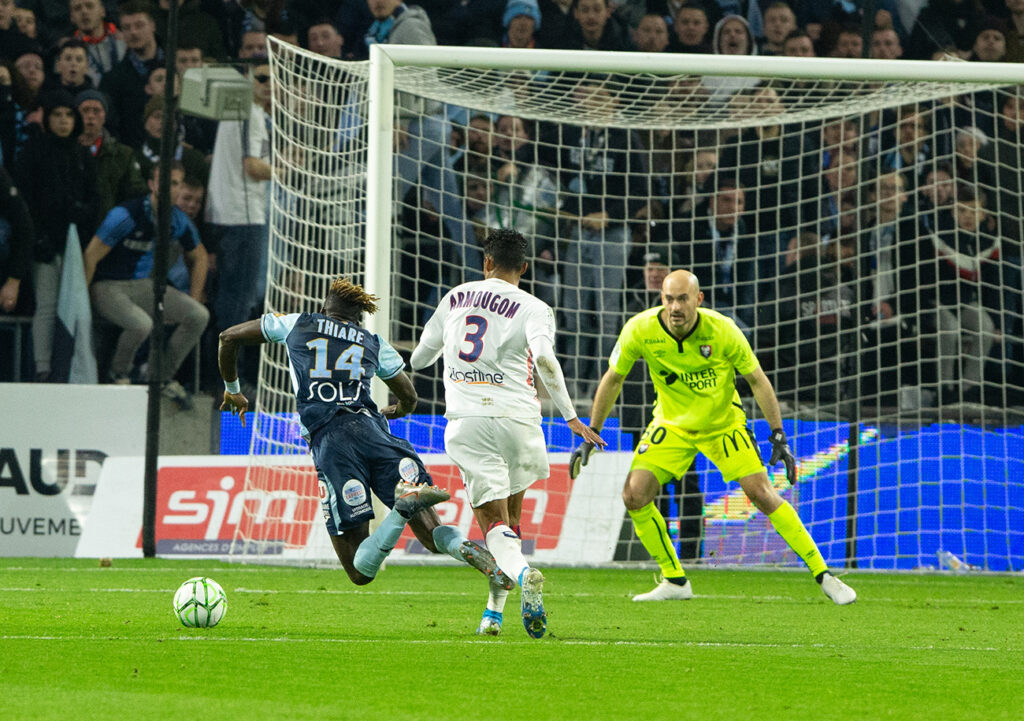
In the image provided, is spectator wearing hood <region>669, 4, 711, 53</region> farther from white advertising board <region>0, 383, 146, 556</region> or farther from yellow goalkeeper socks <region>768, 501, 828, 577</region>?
yellow goalkeeper socks <region>768, 501, 828, 577</region>

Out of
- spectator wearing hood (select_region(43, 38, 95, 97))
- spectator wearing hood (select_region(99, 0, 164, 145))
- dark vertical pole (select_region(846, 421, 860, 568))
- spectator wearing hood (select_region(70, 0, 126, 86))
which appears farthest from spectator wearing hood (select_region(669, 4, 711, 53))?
spectator wearing hood (select_region(43, 38, 95, 97))

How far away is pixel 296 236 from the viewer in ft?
39.3

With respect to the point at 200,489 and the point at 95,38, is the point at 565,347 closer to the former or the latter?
the point at 200,489

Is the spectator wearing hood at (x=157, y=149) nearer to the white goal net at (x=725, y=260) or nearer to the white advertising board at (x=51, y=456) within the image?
the white goal net at (x=725, y=260)

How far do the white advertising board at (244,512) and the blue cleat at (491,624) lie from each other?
17.2ft

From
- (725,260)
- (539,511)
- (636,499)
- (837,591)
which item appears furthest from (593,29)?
(837,591)

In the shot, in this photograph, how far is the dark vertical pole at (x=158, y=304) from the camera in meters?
11.7

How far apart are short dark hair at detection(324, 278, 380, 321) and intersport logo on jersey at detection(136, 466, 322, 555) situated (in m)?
4.88

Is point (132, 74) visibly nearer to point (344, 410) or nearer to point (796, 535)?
point (344, 410)

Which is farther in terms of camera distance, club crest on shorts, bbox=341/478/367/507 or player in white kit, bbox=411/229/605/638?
club crest on shorts, bbox=341/478/367/507

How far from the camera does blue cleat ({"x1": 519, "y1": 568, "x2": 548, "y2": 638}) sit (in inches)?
237

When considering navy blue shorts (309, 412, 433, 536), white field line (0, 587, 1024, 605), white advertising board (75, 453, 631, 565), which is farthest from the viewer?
white advertising board (75, 453, 631, 565)

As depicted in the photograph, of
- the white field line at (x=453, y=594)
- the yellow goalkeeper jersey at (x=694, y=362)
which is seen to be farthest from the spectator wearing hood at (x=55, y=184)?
the yellow goalkeeper jersey at (x=694, y=362)

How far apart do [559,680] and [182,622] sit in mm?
2286
